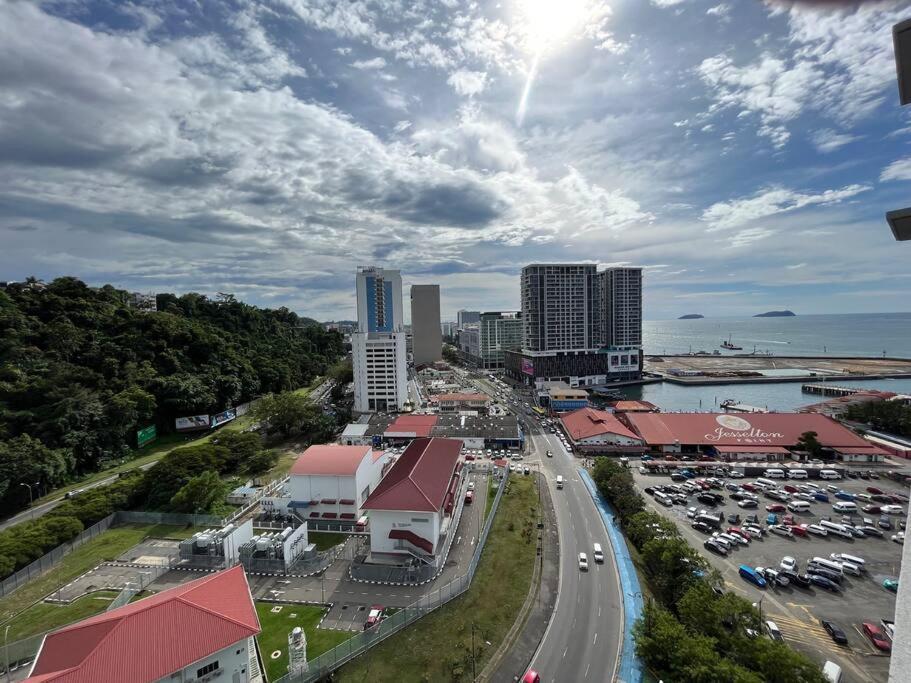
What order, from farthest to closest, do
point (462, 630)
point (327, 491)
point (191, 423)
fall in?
1. point (191, 423)
2. point (327, 491)
3. point (462, 630)

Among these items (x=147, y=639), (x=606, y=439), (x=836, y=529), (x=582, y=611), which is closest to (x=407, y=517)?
(x=582, y=611)

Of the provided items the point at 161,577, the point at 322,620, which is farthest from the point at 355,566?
the point at 161,577

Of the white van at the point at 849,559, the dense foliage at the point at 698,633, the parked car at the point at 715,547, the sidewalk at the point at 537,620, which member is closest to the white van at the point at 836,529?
the white van at the point at 849,559

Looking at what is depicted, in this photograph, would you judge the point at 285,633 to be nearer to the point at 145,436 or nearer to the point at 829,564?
the point at 829,564

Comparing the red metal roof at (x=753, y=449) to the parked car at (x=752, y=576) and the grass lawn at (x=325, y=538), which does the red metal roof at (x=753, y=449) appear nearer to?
the parked car at (x=752, y=576)

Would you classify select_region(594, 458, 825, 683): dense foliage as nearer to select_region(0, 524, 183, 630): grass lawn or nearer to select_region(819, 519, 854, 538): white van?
select_region(819, 519, 854, 538): white van

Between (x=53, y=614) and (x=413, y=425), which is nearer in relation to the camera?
(x=53, y=614)
